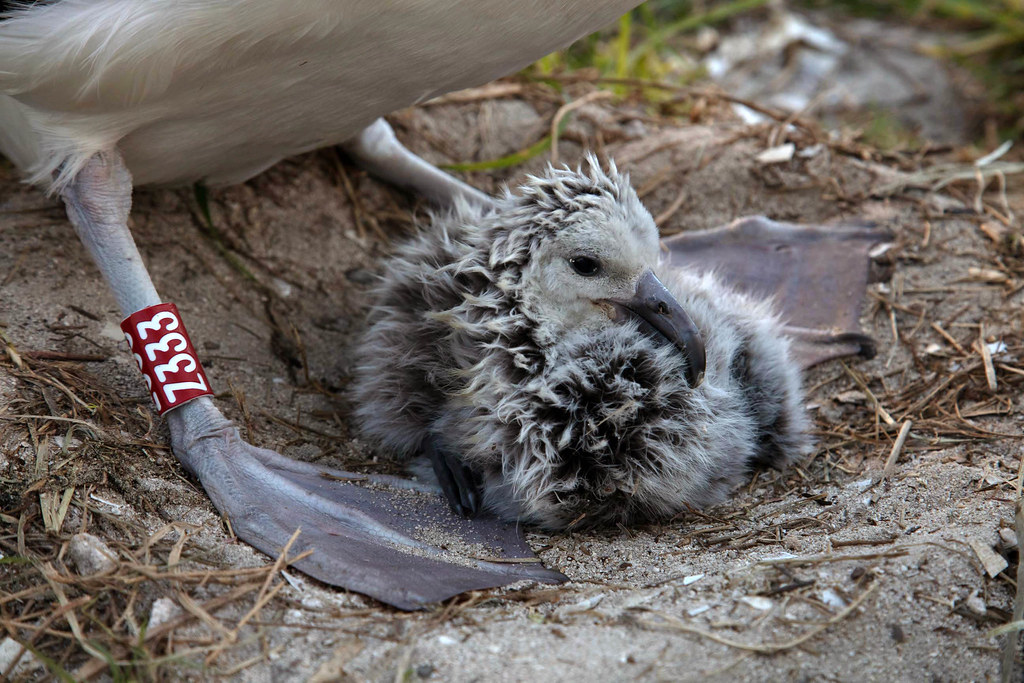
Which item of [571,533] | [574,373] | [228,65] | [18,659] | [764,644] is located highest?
[228,65]

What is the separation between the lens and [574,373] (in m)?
2.75

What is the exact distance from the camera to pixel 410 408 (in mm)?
3090

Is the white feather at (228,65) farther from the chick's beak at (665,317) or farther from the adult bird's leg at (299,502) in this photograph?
the chick's beak at (665,317)

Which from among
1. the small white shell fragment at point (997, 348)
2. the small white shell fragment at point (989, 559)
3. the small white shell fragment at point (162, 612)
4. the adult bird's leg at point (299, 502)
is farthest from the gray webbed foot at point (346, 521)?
the small white shell fragment at point (997, 348)

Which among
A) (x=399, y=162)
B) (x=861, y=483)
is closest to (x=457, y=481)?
(x=861, y=483)

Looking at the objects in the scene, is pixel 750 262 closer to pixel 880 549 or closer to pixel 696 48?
pixel 880 549

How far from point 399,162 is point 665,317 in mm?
1695

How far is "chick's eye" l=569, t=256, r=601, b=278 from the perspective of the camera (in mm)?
2803

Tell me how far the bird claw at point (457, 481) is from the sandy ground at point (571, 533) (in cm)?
21

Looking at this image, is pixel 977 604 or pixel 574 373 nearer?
pixel 977 604

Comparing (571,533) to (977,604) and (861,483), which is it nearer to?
(861,483)

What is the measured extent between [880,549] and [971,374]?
3.74 feet

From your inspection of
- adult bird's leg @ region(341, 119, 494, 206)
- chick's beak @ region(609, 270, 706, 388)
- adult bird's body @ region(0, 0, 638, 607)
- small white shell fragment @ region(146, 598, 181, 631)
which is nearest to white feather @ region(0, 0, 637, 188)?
adult bird's body @ region(0, 0, 638, 607)

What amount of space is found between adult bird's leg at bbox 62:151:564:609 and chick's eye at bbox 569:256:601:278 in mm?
793
